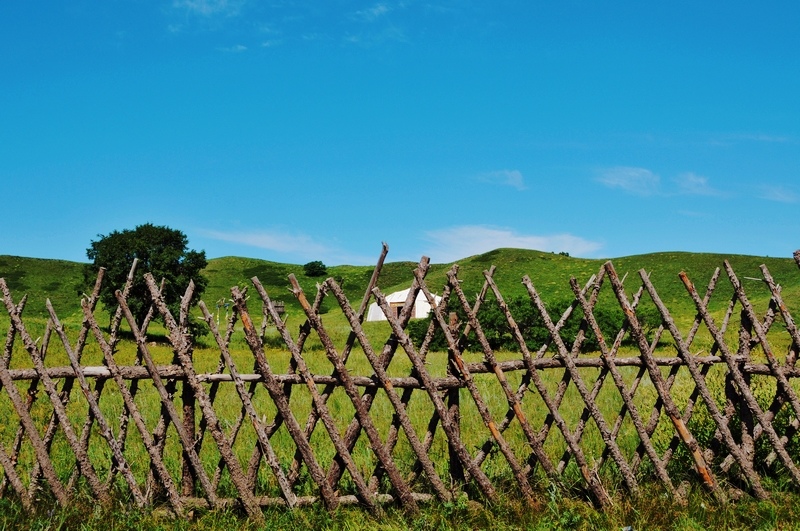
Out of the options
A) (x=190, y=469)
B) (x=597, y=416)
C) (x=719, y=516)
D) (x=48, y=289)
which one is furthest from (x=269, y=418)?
(x=48, y=289)

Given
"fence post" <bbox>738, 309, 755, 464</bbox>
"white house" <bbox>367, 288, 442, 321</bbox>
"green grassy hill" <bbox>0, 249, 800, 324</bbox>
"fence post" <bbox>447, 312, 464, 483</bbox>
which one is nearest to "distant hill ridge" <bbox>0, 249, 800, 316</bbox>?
"green grassy hill" <bbox>0, 249, 800, 324</bbox>

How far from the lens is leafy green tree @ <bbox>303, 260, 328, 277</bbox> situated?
77.3 meters

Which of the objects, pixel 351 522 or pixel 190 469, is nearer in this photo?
pixel 351 522

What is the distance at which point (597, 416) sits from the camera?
478 centimetres

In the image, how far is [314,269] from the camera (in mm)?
78125

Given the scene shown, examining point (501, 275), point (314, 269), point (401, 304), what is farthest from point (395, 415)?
point (314, 269)

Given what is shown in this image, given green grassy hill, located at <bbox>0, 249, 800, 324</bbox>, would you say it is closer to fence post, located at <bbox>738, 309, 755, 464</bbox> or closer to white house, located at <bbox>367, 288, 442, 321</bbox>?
white house, located at <bbox>367, 288, 442, 321</bbox>

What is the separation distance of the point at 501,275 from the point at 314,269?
2715 centimetres

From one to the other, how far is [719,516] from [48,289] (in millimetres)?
66362

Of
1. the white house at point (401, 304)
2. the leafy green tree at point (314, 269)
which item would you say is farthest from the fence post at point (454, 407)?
the leafy green tree at point (314, 269)

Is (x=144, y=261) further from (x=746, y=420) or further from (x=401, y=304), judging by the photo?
(x=746, y=420)

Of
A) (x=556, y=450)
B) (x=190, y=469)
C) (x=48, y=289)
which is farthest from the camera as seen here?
(x=48, y=289)

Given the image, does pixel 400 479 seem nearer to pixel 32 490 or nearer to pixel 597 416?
pixel 597 416

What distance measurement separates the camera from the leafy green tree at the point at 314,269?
254ft
